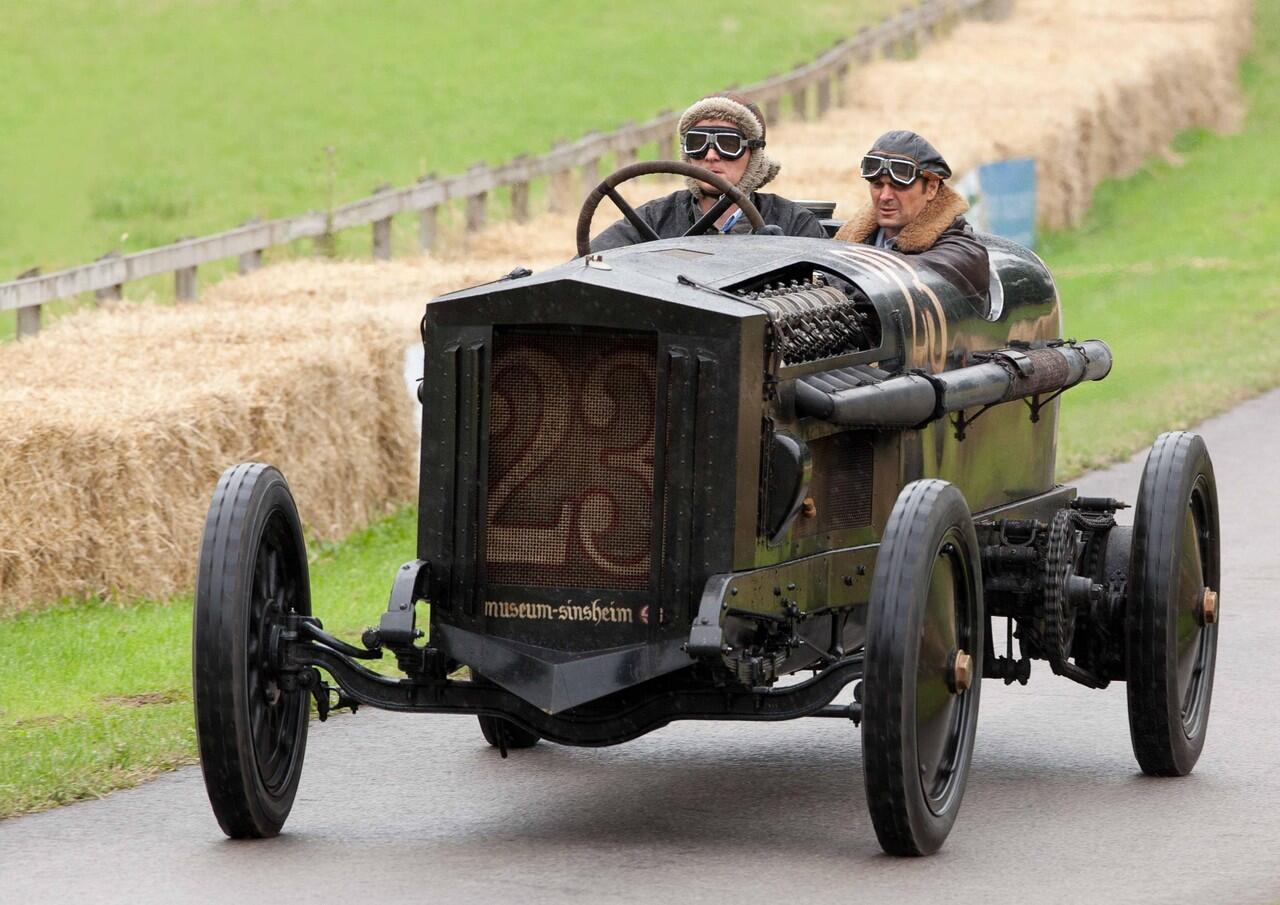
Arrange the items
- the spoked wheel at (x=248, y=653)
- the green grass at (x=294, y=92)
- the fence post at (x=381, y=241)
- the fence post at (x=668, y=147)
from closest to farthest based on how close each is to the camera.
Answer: the spoked wheel at (x=248, y=653)
the fence post at (x=381, y=241)
the green grass at (x=294, y=92)
the fence post at (x=668, y=147)

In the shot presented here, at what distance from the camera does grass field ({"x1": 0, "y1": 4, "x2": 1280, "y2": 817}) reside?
730 cm

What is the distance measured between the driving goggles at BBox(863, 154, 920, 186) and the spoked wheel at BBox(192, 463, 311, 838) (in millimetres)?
2412

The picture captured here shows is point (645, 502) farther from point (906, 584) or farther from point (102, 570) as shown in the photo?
point (102, 570)

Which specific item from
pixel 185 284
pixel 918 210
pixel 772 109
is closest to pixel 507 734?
pixel 918 210

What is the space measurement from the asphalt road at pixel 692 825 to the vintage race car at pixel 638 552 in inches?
10.1

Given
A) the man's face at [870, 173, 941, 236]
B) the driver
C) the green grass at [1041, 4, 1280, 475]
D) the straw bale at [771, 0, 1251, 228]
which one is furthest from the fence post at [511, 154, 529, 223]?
the man's face at [870, 173, 941, 236]

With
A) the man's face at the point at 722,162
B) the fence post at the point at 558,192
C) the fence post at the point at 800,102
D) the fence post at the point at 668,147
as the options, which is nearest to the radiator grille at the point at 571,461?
the man's face at the point at 722,162

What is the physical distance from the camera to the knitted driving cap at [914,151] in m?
7.62

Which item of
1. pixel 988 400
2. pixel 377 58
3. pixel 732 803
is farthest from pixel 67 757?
pixel 377 58

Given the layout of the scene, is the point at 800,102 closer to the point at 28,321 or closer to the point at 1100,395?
the point at 1100,395

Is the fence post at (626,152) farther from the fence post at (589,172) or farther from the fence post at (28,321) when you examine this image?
the fence post at (28,321)

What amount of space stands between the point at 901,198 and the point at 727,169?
0.74 meters

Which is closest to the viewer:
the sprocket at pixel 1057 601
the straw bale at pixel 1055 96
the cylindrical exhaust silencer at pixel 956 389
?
the cylindrical exhaust silencer at pixel 956 389

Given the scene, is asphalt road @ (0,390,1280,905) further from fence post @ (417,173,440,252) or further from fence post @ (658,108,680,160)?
fence post @ (658,108,680,160)
